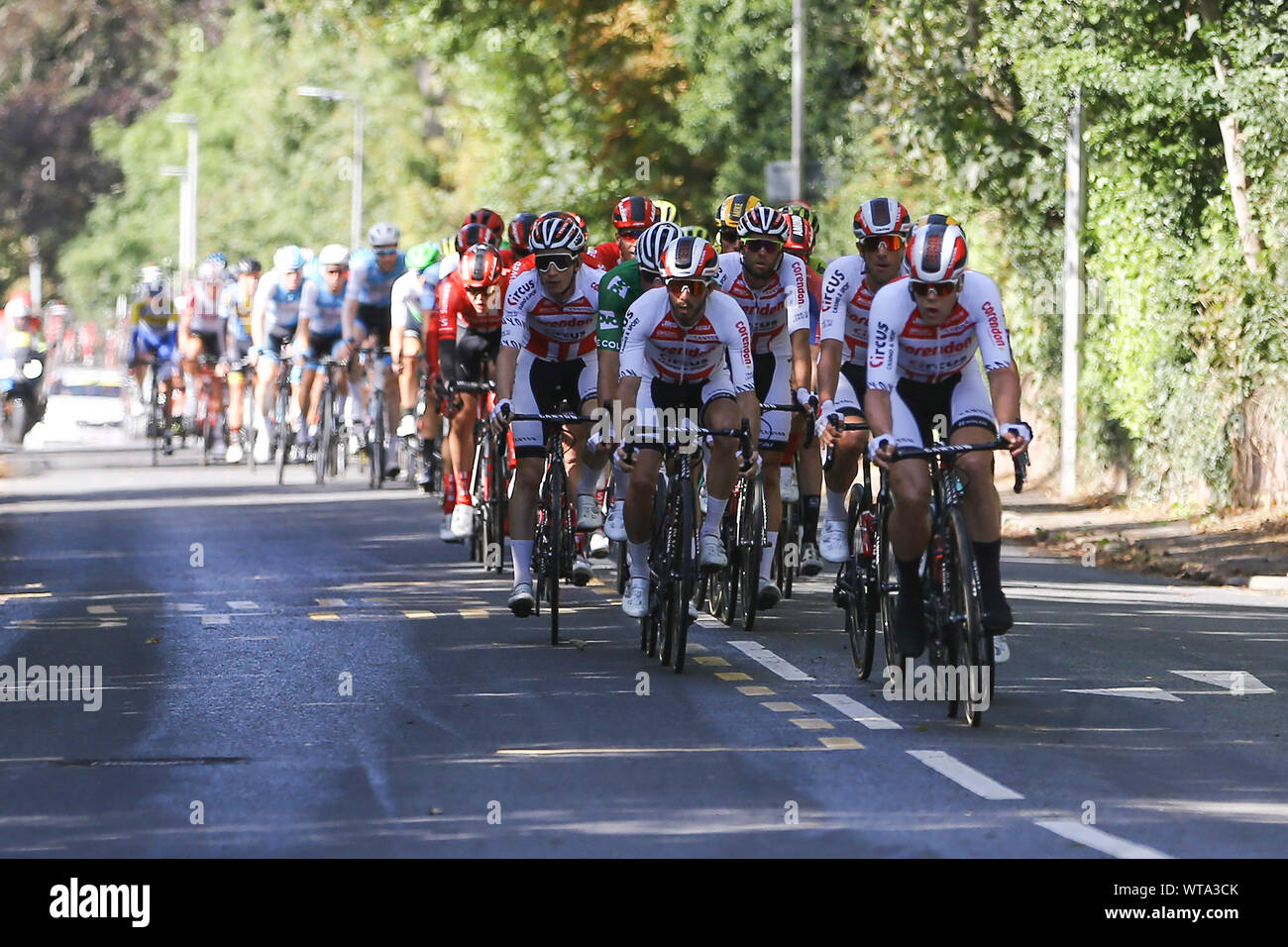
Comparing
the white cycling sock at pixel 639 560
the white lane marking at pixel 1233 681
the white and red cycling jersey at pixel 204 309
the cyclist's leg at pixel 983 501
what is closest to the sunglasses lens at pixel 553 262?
the white cycling sock at pixel 639 560

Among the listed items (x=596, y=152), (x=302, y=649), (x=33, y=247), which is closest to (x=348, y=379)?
(x=302, y=649)

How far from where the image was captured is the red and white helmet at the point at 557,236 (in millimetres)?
12906

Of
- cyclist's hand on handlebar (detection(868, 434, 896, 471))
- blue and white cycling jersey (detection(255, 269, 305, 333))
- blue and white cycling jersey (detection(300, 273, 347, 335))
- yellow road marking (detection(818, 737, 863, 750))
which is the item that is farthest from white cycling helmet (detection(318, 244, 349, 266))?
yellow road marking (detection(818, 737, 863, 750))

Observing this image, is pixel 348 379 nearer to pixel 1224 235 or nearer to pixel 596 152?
pixel 1224 235

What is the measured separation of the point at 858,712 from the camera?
1029cm

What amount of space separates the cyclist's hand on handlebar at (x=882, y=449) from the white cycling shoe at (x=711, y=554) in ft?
5.72

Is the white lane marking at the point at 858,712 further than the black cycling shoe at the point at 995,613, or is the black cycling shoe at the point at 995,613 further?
the white lane marking at the point at 858,712

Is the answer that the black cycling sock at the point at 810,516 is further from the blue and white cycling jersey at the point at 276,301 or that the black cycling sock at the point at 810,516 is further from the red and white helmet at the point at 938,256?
the blue and white cycling jersey at the point at 276,301

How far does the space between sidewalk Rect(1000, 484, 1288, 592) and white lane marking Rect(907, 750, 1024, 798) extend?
7.25 metres

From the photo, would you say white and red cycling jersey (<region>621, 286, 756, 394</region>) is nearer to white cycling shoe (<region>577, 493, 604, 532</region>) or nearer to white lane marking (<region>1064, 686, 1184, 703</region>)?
white cycling shoe (<region>577, 493, 604, 532</region>)

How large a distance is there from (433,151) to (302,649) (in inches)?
1891

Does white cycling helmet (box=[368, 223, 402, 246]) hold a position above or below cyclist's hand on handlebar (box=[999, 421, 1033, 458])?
above

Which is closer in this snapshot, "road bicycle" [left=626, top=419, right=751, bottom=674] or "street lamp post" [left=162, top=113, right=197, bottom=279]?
"road bicycle" [left=626, top=419, right=751, bottom=674]

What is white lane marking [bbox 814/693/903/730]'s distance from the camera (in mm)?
9953
